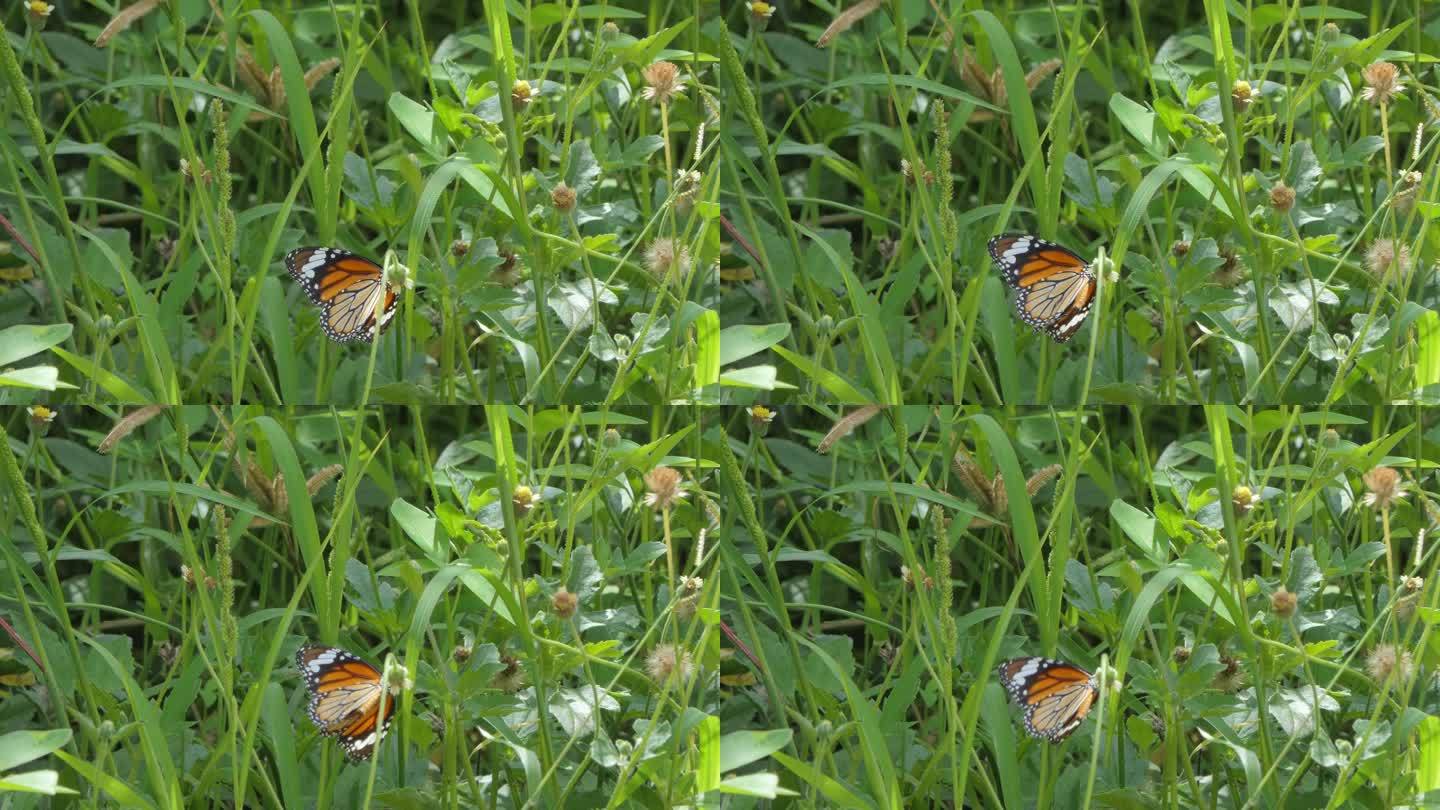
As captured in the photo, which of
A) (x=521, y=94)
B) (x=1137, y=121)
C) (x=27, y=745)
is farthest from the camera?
(x=1137, y=121)

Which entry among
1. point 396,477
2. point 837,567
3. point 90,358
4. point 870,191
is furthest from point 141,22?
point 837,567

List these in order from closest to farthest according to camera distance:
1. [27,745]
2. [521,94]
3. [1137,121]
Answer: [27,745] < [521,94] < [1137,121]

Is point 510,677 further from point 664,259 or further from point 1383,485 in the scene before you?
point 1383,485

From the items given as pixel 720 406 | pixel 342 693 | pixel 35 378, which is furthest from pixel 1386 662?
pixel 35 378

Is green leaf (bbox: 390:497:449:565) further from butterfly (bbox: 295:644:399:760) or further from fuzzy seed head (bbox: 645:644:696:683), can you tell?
fuzzy seed head (bbox: 645:644:696:683)

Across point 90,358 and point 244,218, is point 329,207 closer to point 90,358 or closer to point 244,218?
point 244,218

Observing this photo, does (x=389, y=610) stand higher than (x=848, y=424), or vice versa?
(x=848, y=424)

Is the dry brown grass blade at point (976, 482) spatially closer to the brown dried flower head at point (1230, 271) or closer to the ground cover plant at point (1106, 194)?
the ground cover plant at point (1106, 194)

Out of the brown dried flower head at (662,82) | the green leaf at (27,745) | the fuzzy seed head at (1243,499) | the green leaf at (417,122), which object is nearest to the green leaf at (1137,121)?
the fuzzy seed head at (1243,499)
